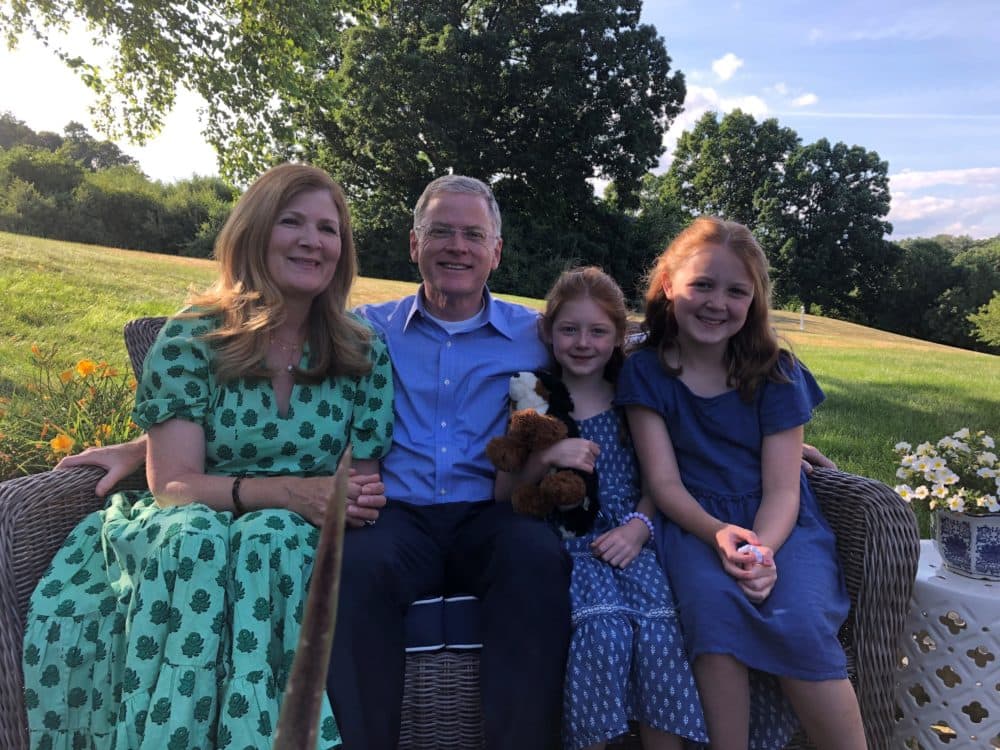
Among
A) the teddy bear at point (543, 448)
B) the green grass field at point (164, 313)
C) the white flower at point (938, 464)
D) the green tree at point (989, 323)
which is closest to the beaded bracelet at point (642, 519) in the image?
the teddy bear at point (543, 448)

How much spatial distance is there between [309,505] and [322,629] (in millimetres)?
1942

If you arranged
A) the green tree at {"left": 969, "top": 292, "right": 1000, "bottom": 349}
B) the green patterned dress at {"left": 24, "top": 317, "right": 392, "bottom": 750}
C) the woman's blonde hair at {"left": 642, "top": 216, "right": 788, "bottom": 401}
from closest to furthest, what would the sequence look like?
the green patterned dress at {"left": 24, "top": 317, "right": 392, "bottom": 750}
the woman's blonde hair at {"left": 642, "top": 216, "right": 788, "bottom": 401}
the green tree at {"left": 969, "top": 292, "right": 1000, "bottom": 349}

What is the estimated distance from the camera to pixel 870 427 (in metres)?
6.23

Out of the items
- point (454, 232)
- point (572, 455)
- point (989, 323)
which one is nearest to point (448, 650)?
point (572, 455)

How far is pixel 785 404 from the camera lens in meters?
2.38

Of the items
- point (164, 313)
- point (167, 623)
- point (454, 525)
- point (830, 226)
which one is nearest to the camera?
point (167, 623)

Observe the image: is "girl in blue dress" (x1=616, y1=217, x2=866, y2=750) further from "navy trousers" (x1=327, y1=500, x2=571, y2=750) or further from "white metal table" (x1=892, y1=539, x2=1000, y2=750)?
"navy trousers" (x1=327, y1=500, x2=571, y2=750)

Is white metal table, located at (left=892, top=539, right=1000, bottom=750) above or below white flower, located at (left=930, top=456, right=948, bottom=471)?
below

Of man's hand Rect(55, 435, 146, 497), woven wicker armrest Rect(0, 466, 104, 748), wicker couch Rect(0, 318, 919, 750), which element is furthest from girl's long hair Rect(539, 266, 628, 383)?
woven wicker armrest Rect(0, 466, 104, 748)

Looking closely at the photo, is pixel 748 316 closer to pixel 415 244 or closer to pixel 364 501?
pixel 415 244

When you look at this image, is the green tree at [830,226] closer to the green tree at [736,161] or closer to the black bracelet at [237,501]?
the green tree at [736,161]

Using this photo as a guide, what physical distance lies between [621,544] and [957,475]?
104 centimetres

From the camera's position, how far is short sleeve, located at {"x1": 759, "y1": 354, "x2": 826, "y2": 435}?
7.74 feet

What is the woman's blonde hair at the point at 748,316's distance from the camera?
2434mm
